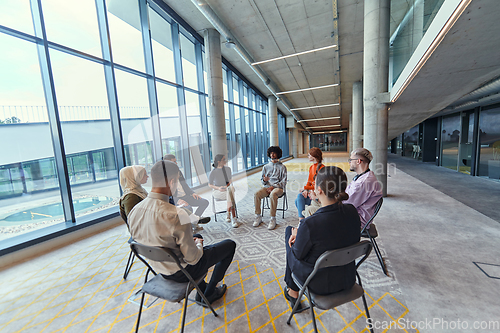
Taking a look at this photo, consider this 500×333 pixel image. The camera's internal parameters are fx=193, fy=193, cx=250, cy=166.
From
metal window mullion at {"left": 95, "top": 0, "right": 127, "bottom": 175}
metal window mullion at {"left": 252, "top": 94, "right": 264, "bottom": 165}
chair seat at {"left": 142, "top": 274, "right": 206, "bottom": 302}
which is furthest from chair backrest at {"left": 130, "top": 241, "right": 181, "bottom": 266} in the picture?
metal window mullion at {"left": 252, "top": 94, "right": 264, "bottom": 165}

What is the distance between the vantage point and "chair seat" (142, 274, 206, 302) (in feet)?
4.48

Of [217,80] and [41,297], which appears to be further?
[217,80]

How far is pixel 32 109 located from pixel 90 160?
4.55 feet

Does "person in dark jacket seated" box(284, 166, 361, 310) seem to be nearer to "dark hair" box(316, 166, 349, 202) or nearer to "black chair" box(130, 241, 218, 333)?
"dark hair" box(316, 166, 349, 202)

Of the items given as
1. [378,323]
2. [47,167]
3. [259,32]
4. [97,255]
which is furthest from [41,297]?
[259,32]

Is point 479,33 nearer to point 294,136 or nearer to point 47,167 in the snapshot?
point 47,167

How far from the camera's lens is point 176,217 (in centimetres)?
139

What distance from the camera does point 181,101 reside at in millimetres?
5840

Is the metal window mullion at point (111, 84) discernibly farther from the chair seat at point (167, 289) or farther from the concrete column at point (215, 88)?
the chair seat at point (167, 289)

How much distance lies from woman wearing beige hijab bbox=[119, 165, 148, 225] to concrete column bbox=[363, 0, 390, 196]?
499 cm

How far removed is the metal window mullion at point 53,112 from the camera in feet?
9.92

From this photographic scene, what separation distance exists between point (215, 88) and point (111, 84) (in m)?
2.84

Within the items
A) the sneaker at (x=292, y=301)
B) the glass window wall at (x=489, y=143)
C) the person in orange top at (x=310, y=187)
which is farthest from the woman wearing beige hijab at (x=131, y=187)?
the glass window wall at (x=489, y=143)

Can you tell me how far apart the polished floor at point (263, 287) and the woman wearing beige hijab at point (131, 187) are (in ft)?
2.86
